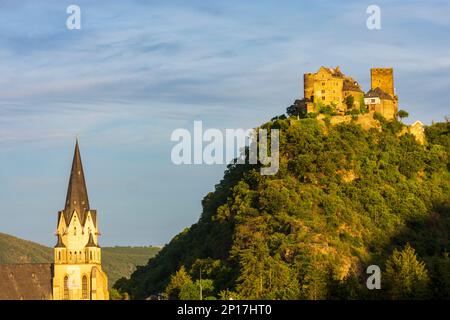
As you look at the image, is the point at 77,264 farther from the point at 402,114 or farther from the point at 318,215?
the point at 402,114

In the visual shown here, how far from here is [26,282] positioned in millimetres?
150625

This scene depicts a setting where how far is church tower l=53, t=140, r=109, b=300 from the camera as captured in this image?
14925 cm

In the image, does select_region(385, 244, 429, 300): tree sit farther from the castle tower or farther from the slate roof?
the castle tower

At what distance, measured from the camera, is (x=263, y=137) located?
157000 mm

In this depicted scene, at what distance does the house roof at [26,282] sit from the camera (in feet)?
490

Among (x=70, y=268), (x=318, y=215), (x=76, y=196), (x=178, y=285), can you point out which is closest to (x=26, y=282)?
(x=70, y=268)

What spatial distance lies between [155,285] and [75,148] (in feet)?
58.9

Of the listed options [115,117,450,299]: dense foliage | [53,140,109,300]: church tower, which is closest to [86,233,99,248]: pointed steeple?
[53,140,109,300]: church tower

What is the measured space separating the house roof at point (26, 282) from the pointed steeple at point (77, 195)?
5.62 meters

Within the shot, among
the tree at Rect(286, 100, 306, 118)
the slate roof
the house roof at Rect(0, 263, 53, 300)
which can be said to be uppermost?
the tree at Rect(286, 100, 306, 118)
